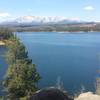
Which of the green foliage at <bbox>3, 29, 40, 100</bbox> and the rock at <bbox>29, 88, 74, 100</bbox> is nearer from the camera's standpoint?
the rock at <bbox>29, 88, 74, 100</bbox>

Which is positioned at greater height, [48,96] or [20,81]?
[48,96]

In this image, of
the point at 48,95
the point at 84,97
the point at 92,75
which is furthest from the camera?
the point at 92,75

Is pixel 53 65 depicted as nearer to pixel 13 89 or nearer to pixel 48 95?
pixel 13 89

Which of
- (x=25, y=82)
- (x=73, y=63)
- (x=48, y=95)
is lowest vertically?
(x=73, y=63)

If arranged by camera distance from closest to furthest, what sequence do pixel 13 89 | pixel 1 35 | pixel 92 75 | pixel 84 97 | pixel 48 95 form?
pixel 48 95 < pixel 84 97 < pixel 13 89 < pixel 92 75 < pixel 1 35

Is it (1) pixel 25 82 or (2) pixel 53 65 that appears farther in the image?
(2) pixel 53 65

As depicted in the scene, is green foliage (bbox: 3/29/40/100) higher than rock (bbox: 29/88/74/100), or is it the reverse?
rock (bbox: 29/88/74/100)

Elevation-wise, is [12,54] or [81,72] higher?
[12,54]

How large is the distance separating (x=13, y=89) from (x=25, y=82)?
1363mm

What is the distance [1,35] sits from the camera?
391 ft

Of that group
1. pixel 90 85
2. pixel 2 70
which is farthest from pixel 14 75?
pixel 2 70

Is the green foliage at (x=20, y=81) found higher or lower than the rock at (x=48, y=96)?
lower

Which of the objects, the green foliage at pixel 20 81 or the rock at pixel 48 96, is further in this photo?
the green foliage at pixel 20 81

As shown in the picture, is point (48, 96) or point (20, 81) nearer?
point (48, 96)
